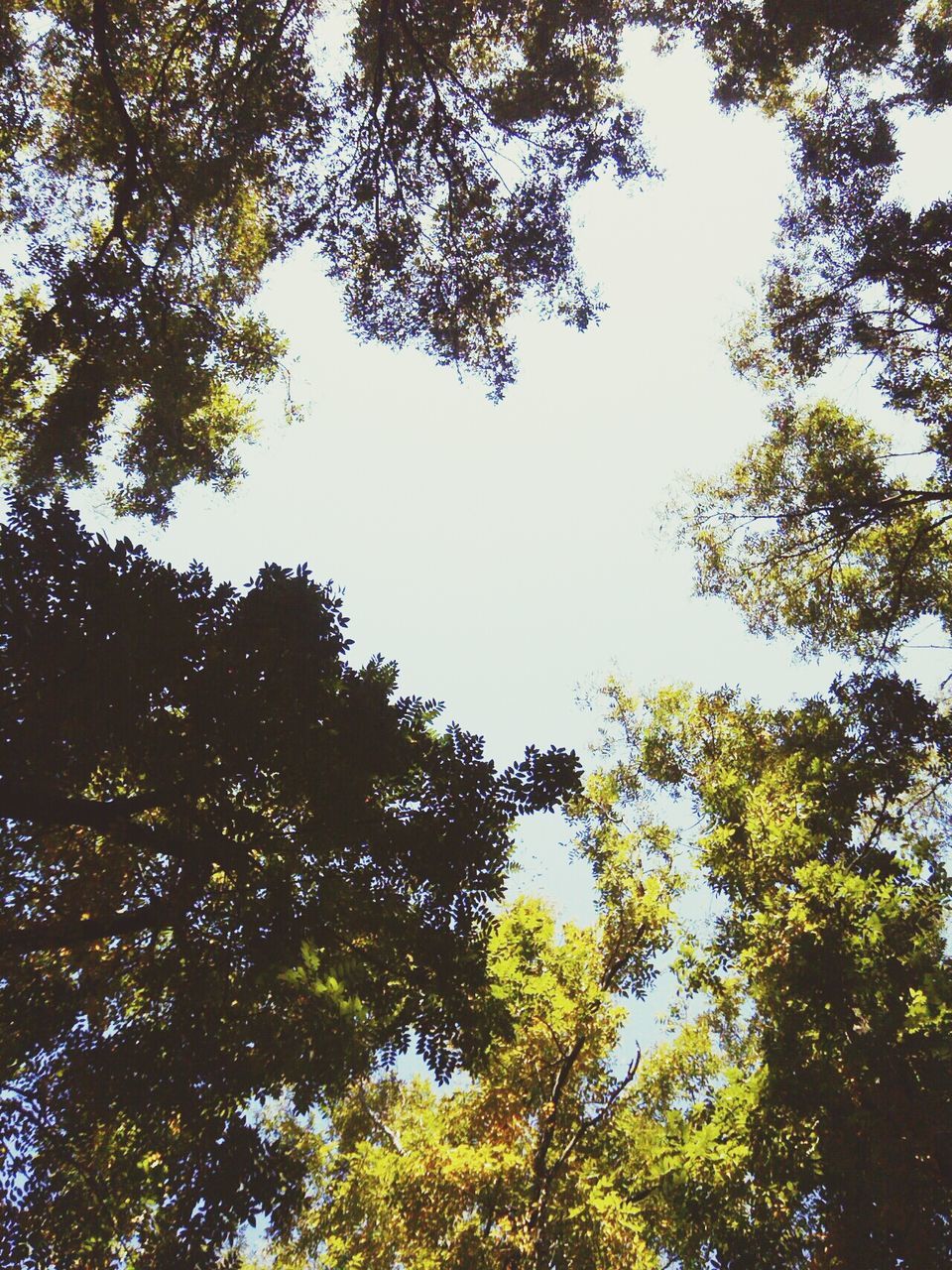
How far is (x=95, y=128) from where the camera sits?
12.6m

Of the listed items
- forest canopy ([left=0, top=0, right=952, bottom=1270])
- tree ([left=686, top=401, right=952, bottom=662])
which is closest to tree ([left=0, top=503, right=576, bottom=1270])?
forest canopy ([left=0, top=0, right=952, bottom=1270])

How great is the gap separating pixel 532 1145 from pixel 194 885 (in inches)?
298

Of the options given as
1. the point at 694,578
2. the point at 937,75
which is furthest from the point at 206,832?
the point at 937,75

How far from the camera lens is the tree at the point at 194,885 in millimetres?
4848

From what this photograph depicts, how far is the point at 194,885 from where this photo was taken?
5.51 metres

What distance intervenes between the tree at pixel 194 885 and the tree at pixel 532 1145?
74.7 inches

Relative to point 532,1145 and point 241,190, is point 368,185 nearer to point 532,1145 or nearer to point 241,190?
point 241,190

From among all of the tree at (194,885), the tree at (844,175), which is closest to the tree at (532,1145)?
the tree at (194,885)

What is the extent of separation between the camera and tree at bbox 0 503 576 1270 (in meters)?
4.85

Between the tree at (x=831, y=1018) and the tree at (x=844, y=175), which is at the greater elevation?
the tree at (x=844, y=175)

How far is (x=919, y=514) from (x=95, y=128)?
56.6ft

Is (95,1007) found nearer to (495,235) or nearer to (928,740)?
(928,740)

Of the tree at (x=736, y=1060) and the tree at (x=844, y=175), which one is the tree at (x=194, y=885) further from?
the tree at (x=844, y=175)

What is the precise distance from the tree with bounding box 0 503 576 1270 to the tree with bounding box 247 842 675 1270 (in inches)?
74.7
